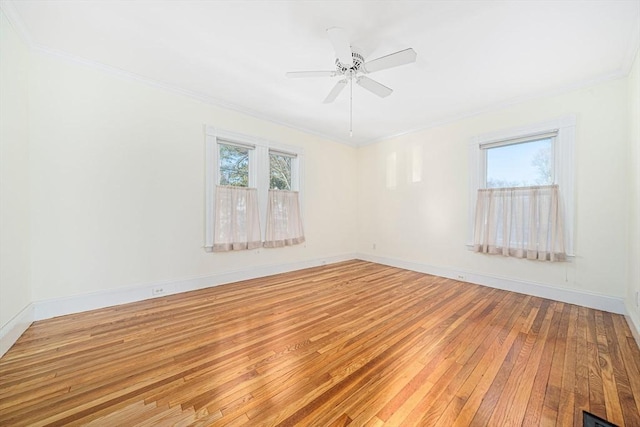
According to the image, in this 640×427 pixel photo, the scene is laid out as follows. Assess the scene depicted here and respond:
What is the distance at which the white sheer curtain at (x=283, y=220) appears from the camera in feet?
13.7

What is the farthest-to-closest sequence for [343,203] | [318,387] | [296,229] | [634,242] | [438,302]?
[343,203], [296,229], [438,302], [634,242], [318,387]

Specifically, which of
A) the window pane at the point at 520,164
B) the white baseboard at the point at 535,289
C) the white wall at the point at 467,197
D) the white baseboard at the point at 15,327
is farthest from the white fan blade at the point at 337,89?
the white baseboard at the point at 15,327

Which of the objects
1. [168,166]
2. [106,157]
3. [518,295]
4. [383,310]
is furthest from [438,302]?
[106,157]

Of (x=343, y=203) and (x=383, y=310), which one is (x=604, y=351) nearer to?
(x=383, y=310)

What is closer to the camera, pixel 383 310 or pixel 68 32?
pixel 68 32

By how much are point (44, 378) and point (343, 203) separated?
15.6ft

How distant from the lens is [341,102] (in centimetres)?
354

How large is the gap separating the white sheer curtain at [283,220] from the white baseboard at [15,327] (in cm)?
265

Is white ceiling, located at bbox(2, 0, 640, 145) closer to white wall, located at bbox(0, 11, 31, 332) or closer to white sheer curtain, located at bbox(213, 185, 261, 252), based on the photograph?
white wall, located at bbox(0, 11, 31, 332)

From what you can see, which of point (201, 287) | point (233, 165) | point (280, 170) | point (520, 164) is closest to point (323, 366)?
point (201, 287)

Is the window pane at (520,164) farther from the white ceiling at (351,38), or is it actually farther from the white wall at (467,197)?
the white ceiling at (351,38)

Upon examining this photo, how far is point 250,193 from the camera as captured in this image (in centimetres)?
388

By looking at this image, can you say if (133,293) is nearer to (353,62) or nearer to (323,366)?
(323,366)

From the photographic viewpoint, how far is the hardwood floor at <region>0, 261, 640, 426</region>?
1.30 meters
